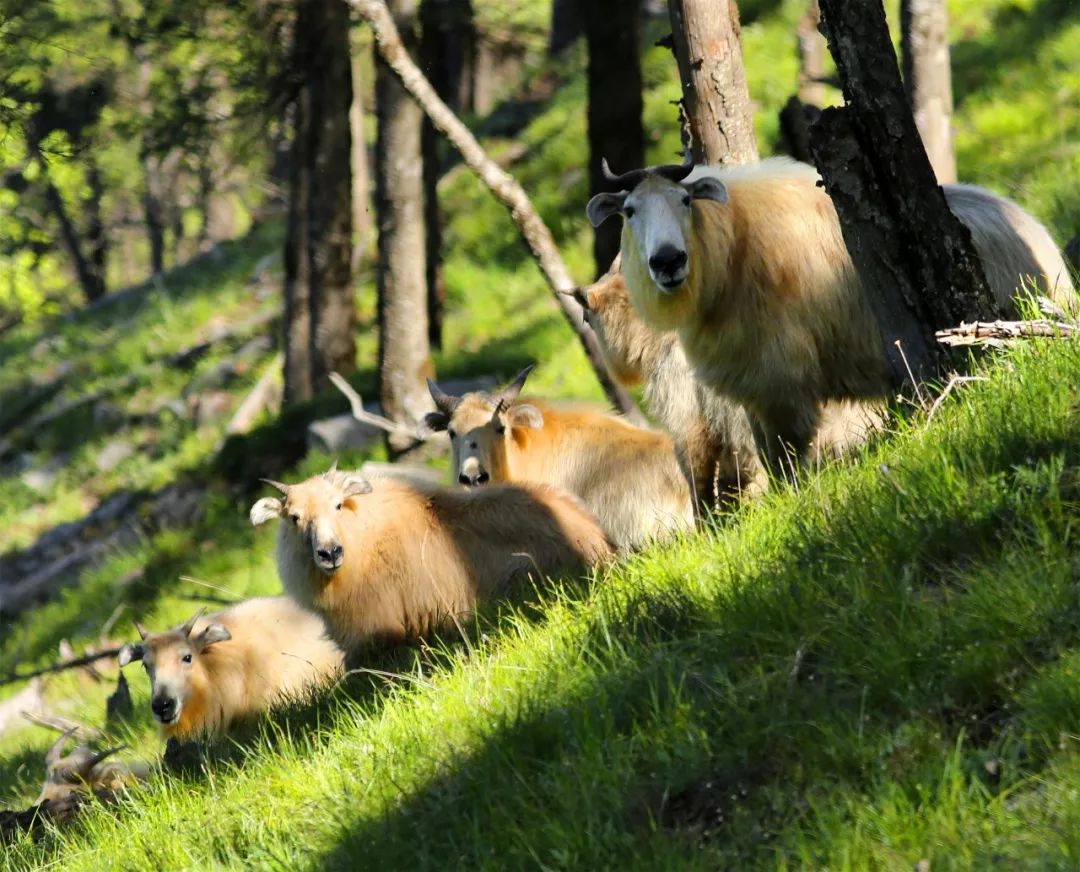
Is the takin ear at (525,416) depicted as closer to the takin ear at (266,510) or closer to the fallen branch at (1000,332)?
the takin ear at (266,510)

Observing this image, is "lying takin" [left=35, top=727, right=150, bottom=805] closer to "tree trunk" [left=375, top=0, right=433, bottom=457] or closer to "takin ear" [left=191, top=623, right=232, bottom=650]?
"takin ear" [left=191, top=623, right=232, bottom=650]

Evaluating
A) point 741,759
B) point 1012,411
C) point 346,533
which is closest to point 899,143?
point 1012,411

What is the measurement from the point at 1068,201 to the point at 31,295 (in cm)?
2320

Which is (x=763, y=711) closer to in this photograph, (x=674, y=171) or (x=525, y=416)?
(x=674, y=171)

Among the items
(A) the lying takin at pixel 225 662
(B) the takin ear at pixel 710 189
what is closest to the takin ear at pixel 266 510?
(A) the lying takin at pixel 225 662

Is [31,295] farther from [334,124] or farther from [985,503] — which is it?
[985,503]

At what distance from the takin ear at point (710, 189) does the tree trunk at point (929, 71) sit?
469 cm

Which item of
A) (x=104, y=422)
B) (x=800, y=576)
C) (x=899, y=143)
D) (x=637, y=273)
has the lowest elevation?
(x=104, y=422)

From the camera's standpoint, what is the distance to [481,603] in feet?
24.7

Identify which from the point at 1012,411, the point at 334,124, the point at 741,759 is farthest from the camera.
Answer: the point at 334,124

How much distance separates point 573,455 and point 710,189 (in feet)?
8.90

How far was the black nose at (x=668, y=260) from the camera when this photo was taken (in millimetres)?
7004

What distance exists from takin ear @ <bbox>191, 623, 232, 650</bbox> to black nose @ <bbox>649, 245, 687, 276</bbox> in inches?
160

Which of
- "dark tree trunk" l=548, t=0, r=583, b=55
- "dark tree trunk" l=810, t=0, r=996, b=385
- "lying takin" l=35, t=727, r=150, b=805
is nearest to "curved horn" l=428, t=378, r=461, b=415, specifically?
"lying takin" l=35, t=727, r=150, b=805
